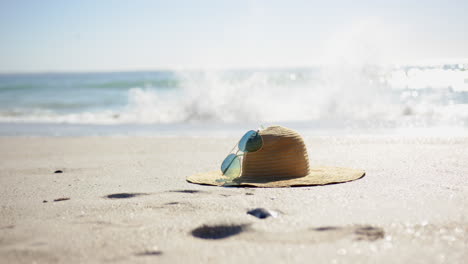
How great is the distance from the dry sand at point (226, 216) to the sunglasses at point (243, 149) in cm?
39

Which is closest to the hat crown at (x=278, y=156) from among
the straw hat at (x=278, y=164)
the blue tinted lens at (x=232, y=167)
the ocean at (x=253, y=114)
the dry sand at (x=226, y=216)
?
the straw hat at (x=278, y=164)

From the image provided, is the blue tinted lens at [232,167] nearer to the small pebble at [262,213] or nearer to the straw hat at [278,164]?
the straw hat at [278,164]

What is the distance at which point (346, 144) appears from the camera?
22.7 ft

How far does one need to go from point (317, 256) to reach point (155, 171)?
297 centimetres

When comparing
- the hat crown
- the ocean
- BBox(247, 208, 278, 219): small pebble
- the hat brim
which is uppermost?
the hat crown

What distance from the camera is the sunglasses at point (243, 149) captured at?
4.20m

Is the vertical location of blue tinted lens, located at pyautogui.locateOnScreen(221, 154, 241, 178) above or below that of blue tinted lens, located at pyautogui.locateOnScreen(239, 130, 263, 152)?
below

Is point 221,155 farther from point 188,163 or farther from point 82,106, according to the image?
point 82,106

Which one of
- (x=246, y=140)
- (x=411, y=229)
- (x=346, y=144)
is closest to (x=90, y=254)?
(x=411, y=229)

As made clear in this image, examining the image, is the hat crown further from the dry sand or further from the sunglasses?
the dry sand

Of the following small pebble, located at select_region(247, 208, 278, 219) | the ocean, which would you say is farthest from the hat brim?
the ocean

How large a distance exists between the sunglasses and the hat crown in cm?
6

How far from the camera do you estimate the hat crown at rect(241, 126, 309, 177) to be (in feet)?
13.9

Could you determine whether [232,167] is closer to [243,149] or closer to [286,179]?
[243,149]
